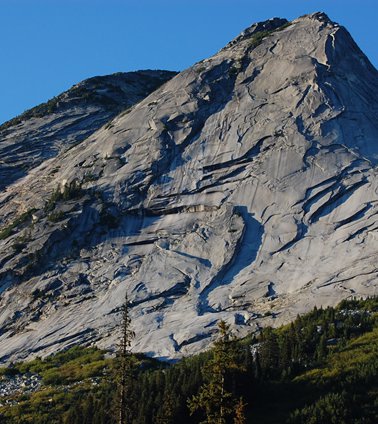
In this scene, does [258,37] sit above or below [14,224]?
above

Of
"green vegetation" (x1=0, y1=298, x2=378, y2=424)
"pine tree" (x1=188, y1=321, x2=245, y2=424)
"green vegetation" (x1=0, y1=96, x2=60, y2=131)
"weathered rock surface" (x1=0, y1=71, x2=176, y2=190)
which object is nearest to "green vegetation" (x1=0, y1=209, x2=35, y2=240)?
"weathered rock surface" (x1=0, y1=71, x2=176, y2=190)

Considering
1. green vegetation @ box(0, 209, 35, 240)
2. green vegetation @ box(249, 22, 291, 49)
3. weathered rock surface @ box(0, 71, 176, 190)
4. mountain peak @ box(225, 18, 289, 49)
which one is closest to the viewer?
green vegetation @ box(0, 209, 35, 240)

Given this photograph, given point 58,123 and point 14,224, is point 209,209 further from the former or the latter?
point 58,123

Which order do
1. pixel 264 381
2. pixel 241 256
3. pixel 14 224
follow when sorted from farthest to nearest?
pixel 14 224 < pixel 241 256 < pixel 264 381

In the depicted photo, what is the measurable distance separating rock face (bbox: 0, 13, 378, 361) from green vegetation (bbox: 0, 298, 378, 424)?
580 centimetres

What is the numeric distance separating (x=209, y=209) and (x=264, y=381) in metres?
37.5

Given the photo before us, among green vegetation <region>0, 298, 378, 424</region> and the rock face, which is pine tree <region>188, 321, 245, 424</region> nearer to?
green vegetation <region>0, 298, 378, 424</region>

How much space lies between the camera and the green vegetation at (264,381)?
59219 mm

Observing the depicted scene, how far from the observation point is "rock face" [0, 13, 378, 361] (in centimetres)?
8762

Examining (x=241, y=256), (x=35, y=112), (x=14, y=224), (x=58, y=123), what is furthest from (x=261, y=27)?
(x=241, y=256)

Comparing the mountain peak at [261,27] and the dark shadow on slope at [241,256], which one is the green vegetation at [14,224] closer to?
the dark shadow on slope at [241,256]

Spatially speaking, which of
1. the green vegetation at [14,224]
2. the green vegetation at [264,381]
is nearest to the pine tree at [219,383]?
the green vegetation at [264,381]

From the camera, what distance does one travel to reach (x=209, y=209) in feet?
332

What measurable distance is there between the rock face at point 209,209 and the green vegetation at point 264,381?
19.0 ft
